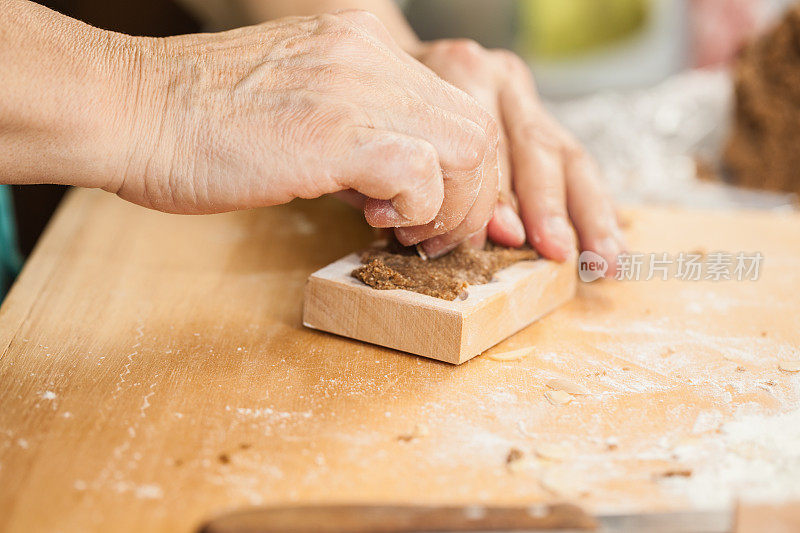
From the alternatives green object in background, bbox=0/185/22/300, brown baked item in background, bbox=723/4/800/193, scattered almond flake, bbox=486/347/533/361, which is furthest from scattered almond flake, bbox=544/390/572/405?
brown baked item in background, bbox=723/4/800/193

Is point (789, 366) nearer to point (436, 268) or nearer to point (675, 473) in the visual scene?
point (675, 473)

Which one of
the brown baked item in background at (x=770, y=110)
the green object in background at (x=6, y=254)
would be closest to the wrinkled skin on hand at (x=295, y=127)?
the green object in background at (x=6, y=254)

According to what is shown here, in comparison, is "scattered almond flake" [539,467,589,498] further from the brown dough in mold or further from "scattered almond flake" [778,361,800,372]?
"scattered almond flake" [778,361,800,372]

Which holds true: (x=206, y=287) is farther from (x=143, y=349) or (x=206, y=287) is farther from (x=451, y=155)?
(x=451, y=155)

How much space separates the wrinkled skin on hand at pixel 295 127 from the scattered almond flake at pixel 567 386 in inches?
10.9

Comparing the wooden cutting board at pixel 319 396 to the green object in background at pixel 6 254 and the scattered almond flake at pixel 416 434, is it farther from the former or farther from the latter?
the green object in background at pixel 6 254

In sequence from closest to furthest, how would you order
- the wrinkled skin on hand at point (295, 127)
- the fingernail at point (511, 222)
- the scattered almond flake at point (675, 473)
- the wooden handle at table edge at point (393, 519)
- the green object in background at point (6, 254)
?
the wooden handle at table edge at point (393, 519) < the scattered almond flake at point (675, 473) < the wrinkled skin on hand at point (295, 127) < the fingernail at point (511, 222) < the green object in background at point (6, 254)

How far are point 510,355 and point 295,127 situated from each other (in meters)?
0.45

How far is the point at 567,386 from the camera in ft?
3.35

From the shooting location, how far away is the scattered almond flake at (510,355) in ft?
3.62

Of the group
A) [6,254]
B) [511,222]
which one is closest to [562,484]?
[511,222]

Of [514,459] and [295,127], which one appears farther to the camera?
[295,127]

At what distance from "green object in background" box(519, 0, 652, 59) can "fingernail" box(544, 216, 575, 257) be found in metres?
1.84

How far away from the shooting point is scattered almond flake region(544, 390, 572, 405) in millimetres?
983
